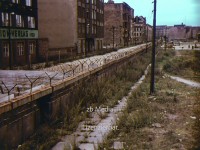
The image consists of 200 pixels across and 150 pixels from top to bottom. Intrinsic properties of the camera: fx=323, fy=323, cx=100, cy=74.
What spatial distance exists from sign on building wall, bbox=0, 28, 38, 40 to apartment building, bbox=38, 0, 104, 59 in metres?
2.11

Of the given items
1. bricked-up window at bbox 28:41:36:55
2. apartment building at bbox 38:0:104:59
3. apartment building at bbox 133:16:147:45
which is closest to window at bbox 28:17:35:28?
bricked-up window at bbox 28:41:36:55

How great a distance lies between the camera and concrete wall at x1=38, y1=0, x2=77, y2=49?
37.3 m

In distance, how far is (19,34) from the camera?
28.9 meters

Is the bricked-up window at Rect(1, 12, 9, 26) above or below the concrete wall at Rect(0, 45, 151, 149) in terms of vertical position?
above

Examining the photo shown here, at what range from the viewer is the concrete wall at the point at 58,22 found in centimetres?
3728

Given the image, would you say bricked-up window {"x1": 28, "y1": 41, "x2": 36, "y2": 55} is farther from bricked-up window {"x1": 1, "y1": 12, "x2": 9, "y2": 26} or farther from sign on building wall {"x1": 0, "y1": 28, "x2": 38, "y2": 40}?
bricked-up window {"x1": 1, "y1": 12, "x2": 9, "y2": 26}

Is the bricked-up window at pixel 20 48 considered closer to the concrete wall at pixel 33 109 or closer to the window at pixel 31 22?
the window at pixel 31 22

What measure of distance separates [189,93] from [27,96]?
1162 cm

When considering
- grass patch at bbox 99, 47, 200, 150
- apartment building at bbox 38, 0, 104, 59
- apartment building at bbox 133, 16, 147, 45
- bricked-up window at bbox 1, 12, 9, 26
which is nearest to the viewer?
grass patch at bbox 99, 47, 200, 150

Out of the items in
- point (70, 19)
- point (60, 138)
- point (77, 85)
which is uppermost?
point (70, 19)

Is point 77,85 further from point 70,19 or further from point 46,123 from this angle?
point 70,19

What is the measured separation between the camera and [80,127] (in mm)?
11641

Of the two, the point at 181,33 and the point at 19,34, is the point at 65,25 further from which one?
the point at 181,33

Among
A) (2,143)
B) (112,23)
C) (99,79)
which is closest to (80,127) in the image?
(2,143)
